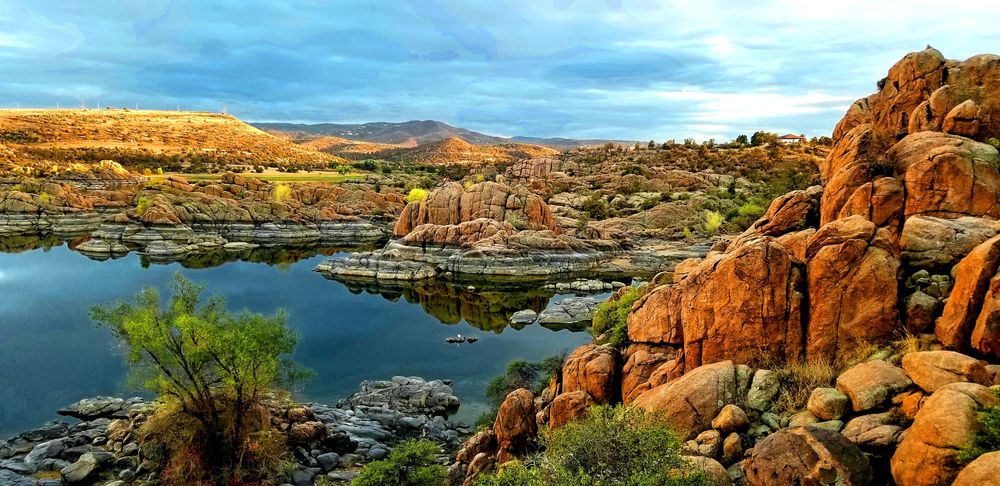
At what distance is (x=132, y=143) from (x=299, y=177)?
60.1 metres

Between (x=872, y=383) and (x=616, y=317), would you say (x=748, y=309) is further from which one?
(x=616, y=317)

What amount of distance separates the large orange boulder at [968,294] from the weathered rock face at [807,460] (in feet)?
11.5

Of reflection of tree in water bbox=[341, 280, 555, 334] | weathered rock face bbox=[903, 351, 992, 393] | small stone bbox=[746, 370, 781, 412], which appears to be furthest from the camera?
reflection of tree in water bbox=[341, 280, 555, 334]

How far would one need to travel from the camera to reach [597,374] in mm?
16500

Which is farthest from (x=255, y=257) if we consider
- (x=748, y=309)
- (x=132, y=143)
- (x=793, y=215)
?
(x=132, y=143)

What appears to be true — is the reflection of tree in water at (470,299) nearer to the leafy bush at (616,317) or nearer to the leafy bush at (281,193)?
the leafy bush at (616,317)

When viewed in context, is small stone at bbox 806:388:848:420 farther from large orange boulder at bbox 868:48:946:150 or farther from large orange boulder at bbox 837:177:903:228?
large orange boulder at bbox 868:48:946:150

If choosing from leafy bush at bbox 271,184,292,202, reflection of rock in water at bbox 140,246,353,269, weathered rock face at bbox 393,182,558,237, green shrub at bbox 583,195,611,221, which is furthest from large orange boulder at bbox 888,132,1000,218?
leafy bush at bbox 271,184,292,202

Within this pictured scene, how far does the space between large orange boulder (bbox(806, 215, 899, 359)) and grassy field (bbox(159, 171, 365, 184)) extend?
4634 inches

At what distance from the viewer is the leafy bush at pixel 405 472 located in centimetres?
1861

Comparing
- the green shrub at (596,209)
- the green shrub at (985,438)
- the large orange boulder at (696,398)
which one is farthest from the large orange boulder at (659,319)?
the green shrub at (596,209)

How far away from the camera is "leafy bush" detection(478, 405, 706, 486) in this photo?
10.2 m

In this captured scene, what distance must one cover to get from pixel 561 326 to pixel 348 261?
28938mm

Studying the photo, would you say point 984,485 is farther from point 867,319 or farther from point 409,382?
point 409,382
